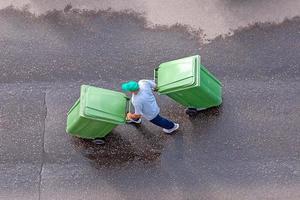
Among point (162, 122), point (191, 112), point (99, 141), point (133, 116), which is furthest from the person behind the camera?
point (191, 112)

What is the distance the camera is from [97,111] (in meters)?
7.94

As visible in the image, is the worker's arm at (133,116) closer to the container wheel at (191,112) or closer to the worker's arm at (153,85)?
the worker's arm at (153,85)

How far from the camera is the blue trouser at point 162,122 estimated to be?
27.5 ft

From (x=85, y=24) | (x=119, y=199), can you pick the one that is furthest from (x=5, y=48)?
(x=119, y=199)

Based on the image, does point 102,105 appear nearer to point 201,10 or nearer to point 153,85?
point 153,85

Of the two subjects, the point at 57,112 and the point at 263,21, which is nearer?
the point at 57,112

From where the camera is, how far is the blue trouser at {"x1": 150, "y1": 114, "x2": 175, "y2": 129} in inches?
330

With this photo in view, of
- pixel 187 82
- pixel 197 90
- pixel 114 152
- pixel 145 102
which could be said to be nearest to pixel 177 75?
pixel 187 82

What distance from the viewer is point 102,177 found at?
859 cm

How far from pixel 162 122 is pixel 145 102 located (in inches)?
27.5

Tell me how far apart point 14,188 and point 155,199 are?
7.44 feet

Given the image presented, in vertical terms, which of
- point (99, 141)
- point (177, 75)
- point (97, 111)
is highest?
point (177, 75)

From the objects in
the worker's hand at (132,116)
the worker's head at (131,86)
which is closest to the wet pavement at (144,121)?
the worker's hand at (132,116)

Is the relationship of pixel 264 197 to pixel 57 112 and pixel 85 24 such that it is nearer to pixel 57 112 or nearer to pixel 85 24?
pixel 57 112
